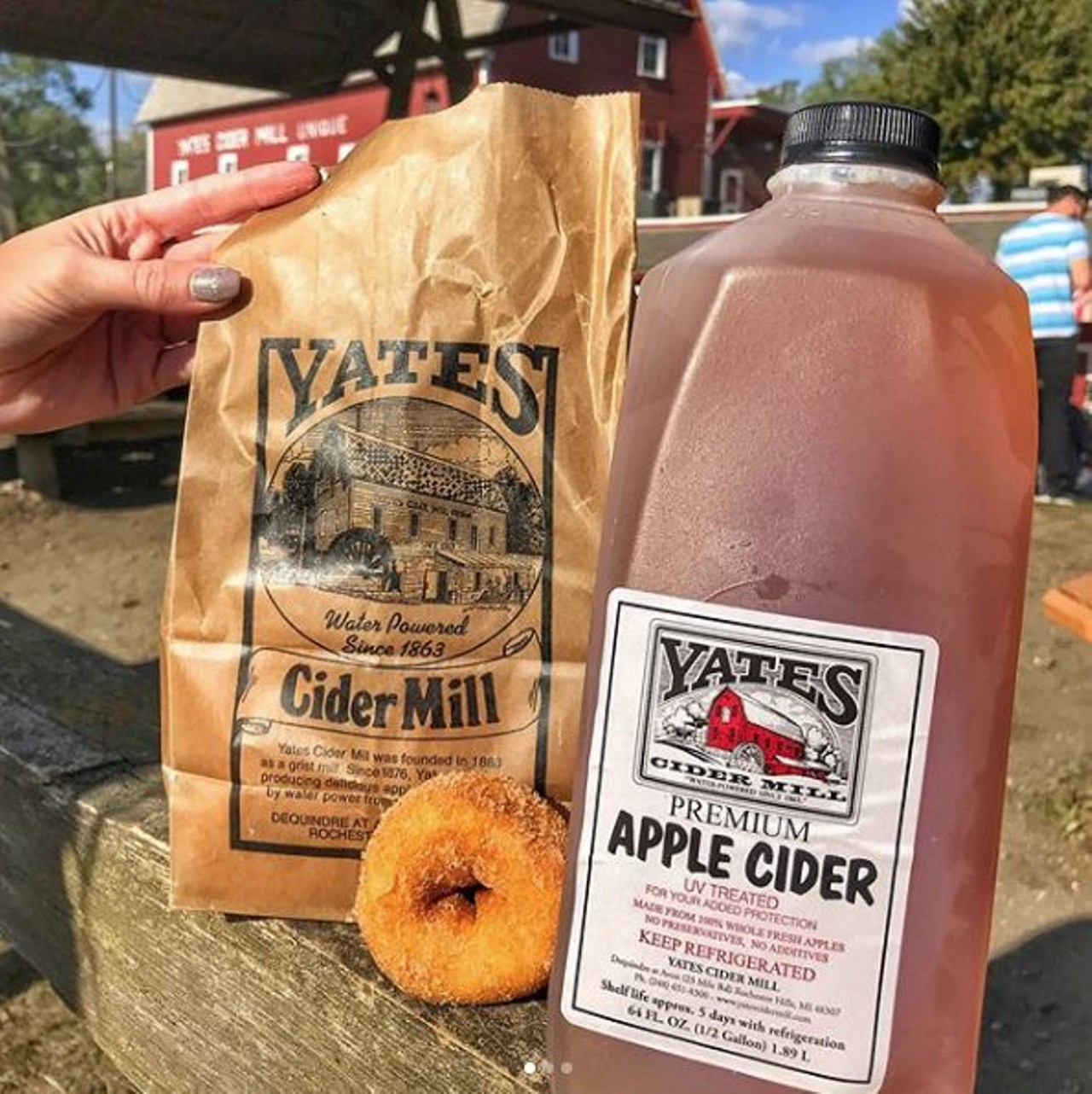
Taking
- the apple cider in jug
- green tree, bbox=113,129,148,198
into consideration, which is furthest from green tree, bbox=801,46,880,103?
green tree, bbox=113,129,148,198

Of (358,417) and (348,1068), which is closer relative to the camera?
(358,417)

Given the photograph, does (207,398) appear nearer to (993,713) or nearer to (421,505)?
(421,505)

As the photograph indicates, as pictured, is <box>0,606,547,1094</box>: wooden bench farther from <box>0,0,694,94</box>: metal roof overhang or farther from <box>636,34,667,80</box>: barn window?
<box>636,34,667,80</box>: barn window

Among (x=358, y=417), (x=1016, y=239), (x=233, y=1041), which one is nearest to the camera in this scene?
(x=358, y=417)

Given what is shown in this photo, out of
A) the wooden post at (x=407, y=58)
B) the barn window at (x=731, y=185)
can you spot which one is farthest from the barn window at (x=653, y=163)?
the wooden post at (x=407, y=58)

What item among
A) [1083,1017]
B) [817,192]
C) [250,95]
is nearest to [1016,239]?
[1083,1017]
